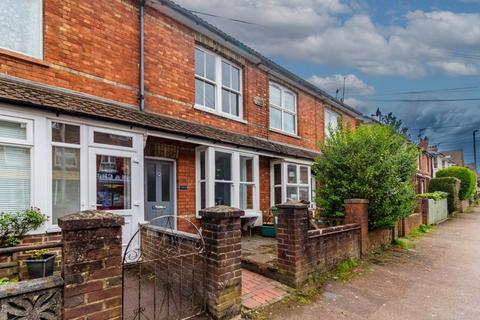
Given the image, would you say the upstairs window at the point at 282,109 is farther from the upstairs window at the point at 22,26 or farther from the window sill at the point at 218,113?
the upstairs window at the point at 22,26

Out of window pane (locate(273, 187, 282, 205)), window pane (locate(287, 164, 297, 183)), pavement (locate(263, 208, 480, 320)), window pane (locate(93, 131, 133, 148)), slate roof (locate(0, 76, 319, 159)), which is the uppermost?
slate roof (locate(0, 76, 319, 159))

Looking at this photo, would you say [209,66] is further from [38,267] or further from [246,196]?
[38,267]

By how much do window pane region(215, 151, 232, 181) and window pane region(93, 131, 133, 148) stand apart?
8.92 feet

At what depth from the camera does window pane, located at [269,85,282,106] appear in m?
11.5

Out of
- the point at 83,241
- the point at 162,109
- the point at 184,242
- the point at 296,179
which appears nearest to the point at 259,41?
the point at 296,179

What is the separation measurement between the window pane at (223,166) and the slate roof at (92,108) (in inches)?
20.5

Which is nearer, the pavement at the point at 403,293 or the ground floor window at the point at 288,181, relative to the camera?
the pavement at the point at 403,293

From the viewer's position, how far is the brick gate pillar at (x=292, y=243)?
5.00m

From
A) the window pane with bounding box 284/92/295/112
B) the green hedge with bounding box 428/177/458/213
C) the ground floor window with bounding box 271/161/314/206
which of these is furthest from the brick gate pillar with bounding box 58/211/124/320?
the green hedge with bounding box 428/177/458/213

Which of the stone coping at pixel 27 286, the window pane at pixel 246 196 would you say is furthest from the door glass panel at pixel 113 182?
the window pane at pixel 246 196

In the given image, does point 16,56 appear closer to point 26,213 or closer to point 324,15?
point 26,213

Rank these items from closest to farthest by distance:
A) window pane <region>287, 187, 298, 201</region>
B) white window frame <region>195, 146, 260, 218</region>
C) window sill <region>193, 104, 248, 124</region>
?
white window frame <region>195, 146, 260, 218</region> < window sill <region>193, 104, 248, 124</region> < window pane <region>287, 187, 298, 201</region>

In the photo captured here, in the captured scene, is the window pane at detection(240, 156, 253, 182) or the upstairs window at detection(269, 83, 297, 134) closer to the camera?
the window pane at detection(240, 156, 253, 182)

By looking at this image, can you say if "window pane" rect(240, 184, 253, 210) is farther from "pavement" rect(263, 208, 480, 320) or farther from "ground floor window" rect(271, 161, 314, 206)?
"pavement" rect(263, 208, 480, 320)
